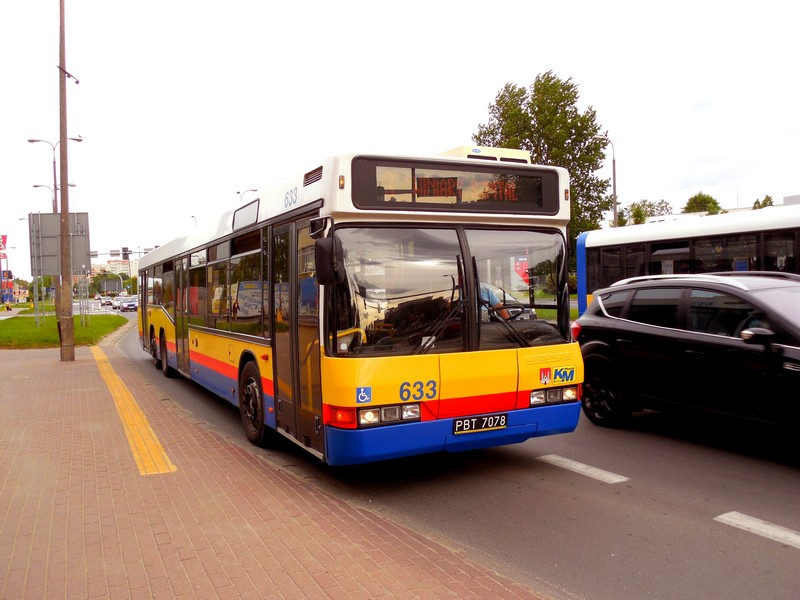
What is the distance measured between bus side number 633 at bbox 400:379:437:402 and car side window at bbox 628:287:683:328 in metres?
3.17

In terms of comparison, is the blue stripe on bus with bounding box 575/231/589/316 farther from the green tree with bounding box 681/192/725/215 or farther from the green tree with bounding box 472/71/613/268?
the green tree with bounding box 681/192/725/215

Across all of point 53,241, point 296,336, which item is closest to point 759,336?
point 296,336

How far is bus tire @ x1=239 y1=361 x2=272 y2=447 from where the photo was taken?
7.15 metres

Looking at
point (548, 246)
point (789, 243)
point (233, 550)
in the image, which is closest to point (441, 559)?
point (233, 550)

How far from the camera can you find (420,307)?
5.31 meters

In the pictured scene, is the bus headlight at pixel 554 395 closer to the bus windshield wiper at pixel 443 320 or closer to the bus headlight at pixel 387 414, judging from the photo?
the bus windshield wiper at pixel 443 320

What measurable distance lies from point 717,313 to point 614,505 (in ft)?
8.17

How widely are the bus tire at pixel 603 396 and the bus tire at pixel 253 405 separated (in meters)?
3.82

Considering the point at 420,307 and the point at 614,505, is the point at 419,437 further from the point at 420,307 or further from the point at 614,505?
the point at 614,505

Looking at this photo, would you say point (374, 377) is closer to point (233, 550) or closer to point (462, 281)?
point (462, 281)

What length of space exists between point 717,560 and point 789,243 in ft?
28.8

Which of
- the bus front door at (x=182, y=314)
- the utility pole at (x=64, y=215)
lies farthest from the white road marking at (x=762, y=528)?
the utility pole at (x=64, y=215)

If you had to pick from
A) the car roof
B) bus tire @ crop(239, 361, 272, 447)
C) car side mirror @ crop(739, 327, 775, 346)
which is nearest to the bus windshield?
car side mirror @ crop(739, 327, 775, 346)

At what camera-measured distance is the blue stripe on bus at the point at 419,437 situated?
510cm
